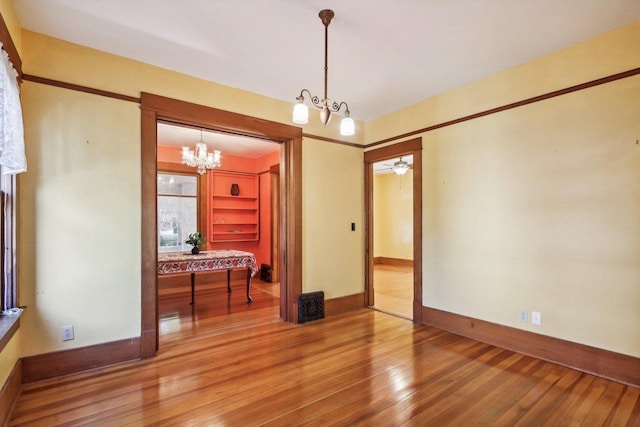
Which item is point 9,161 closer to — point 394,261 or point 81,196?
point 81,196

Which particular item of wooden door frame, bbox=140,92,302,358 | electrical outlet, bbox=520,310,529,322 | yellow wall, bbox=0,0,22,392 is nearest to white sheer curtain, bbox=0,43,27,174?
yellow wall, bbox=0,0,22,392

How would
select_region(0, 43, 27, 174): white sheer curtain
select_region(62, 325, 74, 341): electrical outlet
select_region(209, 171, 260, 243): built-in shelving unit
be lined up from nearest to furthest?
select_region(0, 43, 27, 174): white sheer curtain
select_region(62, 325, 74, 341): electrical outlet
select_region(209, 171, 260, 243): built-in shelving unit

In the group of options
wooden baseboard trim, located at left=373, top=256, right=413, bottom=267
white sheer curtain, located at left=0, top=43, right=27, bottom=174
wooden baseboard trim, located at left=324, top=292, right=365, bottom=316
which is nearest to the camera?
white sheer curtain, located at left=0, top=43, right=27, bottom=174

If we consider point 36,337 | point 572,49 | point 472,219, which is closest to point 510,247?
point 472,219

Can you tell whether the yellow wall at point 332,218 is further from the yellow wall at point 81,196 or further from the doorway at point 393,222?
the doorway at point 393,222

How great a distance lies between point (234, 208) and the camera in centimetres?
709

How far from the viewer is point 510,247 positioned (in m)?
3.12

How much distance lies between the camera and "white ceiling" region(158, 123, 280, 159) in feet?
17.2

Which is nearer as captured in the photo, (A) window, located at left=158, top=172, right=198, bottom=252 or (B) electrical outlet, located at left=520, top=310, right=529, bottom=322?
(B) electrical outlet, located at left=520, top=310, right=529, bottom=322

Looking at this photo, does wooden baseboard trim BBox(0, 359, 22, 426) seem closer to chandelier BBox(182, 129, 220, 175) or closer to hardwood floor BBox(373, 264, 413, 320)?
chandelier BBox(182, 129, 220, 175)

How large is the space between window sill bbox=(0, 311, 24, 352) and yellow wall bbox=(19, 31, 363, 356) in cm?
26

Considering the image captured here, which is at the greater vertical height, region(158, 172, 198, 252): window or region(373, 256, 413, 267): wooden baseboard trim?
region(158, 172, 198, 252): window

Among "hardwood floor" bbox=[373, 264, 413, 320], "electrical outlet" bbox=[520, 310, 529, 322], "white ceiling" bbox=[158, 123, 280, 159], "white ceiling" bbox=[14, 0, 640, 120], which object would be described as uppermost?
"white ceiling" bbox=[14, 0, 640, 120]

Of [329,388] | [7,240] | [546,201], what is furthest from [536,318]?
[7,240]
